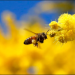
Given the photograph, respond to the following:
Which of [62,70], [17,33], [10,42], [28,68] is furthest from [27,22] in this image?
[62,70]

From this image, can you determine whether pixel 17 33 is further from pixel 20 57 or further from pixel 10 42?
pixel 20 57

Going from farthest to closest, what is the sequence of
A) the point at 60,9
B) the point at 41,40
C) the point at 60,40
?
the point at 60,9 → the point at 41,40 → the point at 60,40

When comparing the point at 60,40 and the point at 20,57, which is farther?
the point at 20,57

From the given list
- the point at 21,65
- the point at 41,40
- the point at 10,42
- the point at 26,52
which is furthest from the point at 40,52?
the point at 41,40

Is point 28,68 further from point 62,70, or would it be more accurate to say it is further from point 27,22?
point 27,22

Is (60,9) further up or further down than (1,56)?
further up

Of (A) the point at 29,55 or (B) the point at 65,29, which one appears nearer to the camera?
(B) the point at 65,29

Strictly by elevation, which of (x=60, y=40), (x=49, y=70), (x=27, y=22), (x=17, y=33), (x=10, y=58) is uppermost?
(x=27, y=22)

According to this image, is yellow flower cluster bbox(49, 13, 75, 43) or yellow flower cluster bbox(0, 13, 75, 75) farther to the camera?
yellow flower cluster bbox(0, 13, 75, 75)

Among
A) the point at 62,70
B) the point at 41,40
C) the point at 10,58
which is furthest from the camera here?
the point at 10,58

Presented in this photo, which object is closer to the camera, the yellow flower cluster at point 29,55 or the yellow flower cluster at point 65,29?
the yellow flower cluster at point 65,29
